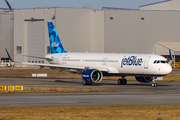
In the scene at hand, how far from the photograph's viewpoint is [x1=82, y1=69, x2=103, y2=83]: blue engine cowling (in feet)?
145

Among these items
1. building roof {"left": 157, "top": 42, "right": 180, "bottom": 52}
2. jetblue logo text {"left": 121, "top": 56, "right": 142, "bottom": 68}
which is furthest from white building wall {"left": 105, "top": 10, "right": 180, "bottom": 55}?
jetblue logo text {"left": 121, "top": 56, "right": 142, "bottom": 68}

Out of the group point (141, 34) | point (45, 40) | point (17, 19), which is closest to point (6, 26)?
point (17, 19)

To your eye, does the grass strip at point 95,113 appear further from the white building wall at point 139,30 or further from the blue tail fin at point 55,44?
the white building wall at point 139,30

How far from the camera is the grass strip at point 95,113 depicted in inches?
717

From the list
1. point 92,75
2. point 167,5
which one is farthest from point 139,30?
point 92,75

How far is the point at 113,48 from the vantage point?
11081 cm

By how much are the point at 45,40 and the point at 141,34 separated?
33555 millimetres

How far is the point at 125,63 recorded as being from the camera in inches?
1768

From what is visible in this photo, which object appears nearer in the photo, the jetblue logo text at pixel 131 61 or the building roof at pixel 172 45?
the jetblue logo text at pixel 131 61

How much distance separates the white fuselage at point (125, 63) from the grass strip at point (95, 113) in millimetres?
20083

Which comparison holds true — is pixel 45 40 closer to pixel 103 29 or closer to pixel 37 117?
pixel 103 29

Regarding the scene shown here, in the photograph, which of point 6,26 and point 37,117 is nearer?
point 37,117

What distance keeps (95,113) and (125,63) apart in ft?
84.4

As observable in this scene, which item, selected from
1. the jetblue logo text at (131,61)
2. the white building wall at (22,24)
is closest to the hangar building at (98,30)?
the white building wall at (22,24)
